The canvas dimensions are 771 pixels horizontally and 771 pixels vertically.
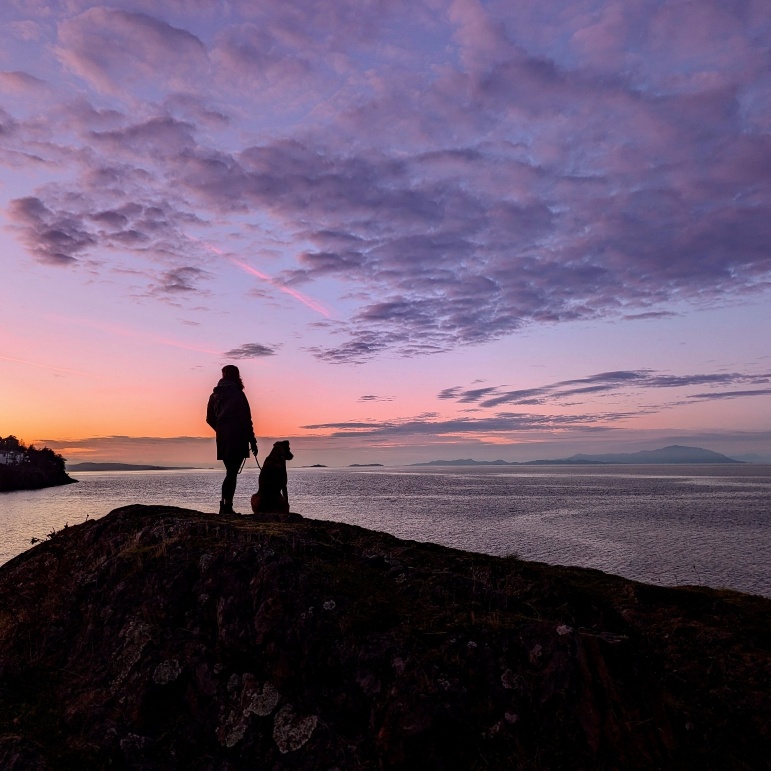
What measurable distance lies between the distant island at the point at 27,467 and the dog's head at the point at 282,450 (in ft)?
487

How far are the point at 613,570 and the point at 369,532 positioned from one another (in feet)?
75.1

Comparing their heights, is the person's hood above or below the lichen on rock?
above

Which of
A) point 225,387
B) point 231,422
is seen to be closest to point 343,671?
point 231,422

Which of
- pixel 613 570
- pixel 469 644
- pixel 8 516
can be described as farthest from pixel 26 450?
pixel 469 644

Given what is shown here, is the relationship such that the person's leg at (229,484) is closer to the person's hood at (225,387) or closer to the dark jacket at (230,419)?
the dark jacket at (230,419)

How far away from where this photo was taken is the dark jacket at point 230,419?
14125mm

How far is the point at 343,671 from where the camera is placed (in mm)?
6246

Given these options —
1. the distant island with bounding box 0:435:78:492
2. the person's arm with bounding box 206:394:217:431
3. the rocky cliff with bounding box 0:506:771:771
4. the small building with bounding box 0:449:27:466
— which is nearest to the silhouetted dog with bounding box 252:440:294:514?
the person's arm with bounding box 206:394:217:431

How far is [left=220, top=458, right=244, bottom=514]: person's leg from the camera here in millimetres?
13330

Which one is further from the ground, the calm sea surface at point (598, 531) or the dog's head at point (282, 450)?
the dog's head at point (282, 450)

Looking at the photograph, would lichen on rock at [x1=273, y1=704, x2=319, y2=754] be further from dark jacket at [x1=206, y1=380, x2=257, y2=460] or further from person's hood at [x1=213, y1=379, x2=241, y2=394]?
person's hood at [x1=213, y1=379, x2=241, y2=394]

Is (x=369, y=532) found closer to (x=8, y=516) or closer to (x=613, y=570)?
(x=613, y=570)

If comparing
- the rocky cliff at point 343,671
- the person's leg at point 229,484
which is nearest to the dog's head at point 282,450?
the person's leg at point 229,484

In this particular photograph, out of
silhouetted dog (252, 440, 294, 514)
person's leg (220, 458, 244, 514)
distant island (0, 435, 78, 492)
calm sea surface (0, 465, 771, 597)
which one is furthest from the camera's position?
distant island (0, 435, 78, 492)
